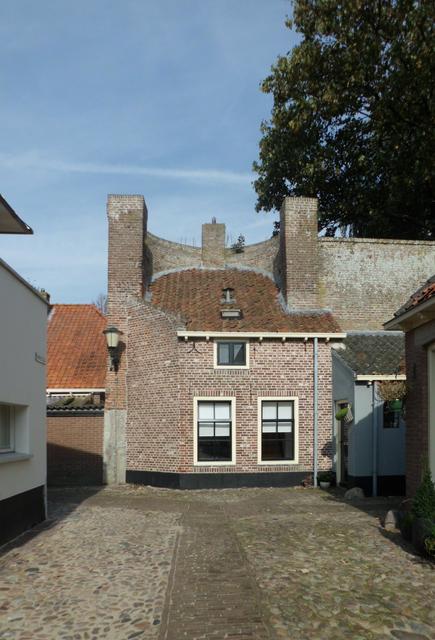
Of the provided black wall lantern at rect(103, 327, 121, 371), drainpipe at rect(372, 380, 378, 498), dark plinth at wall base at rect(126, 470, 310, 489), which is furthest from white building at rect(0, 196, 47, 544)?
drainpipe at rect(372, 380, 378, 498)

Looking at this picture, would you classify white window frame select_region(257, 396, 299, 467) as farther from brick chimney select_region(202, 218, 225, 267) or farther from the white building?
the white building

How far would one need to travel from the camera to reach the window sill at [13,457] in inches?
348

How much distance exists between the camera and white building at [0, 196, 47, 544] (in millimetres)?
9086

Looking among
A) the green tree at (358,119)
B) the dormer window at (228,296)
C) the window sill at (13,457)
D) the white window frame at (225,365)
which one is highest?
the green tree at (358,119)

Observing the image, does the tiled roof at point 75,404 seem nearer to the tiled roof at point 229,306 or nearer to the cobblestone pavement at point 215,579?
the tiled roof at point 229,306

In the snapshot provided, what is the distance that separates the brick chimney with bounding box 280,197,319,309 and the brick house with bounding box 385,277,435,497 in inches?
296

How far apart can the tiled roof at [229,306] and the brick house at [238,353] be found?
0.19ft

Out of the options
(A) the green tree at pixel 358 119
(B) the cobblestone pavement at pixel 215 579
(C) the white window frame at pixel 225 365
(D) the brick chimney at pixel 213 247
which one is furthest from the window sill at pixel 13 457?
(A) the green tree at pixel 358 119

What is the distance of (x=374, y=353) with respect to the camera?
16547 mm

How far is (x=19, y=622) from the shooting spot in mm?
5801

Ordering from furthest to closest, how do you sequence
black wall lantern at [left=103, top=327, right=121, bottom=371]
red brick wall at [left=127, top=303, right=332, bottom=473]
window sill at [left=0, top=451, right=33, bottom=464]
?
black wall lantern at [left=103, top=327, right=121, bottom=371] → red brick wall at [left=127, top=303, right=332, bottom=473] → window sill at [left=0, top=451, right=33, bottom=464]

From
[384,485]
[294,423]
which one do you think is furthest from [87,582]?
[294,423]

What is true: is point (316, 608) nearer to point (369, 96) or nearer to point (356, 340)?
point (356, 340)

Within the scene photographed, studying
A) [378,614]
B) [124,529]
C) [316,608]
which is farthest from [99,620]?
[124,529]
